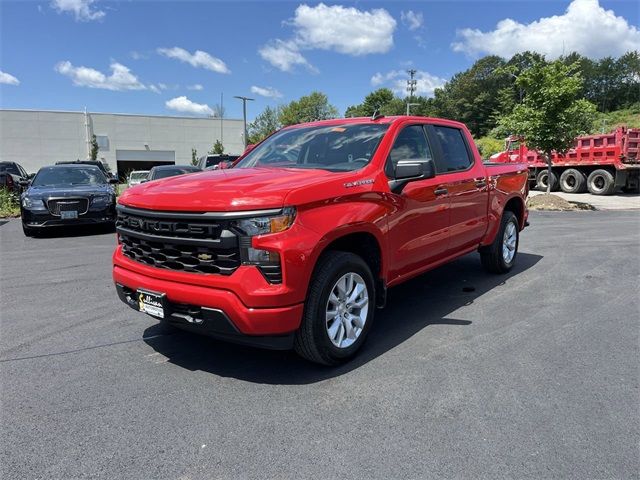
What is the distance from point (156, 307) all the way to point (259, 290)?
2.85 ft

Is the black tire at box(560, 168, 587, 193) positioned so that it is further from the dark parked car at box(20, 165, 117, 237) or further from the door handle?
the dark parked car at box(20, 165, 117, 237)

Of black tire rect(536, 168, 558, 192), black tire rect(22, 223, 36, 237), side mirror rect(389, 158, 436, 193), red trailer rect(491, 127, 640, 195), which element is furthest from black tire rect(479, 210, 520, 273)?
black tire rect(536, 168, 558, 192)

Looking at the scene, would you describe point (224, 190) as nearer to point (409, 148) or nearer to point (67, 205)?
point (409, 148)

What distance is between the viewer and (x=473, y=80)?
96062 mm

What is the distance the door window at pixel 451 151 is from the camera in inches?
195

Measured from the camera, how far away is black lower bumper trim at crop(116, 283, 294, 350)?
122 inches

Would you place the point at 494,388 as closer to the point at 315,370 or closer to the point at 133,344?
the point at 315,370

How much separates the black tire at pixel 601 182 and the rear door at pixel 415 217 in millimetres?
17978

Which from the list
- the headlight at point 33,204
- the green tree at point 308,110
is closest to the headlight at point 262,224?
the headlight at point 33,204

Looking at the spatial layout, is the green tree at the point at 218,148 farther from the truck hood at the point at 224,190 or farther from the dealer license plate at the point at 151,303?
the dealer license plate at the point at 151,303

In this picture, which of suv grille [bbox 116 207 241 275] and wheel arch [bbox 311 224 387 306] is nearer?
suv grille [bbox 116 207 241 275]

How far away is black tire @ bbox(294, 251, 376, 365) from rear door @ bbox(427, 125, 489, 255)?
1796mm

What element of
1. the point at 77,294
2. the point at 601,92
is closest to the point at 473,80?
the point at 601,92

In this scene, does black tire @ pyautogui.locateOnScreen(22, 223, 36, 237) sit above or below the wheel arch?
below
